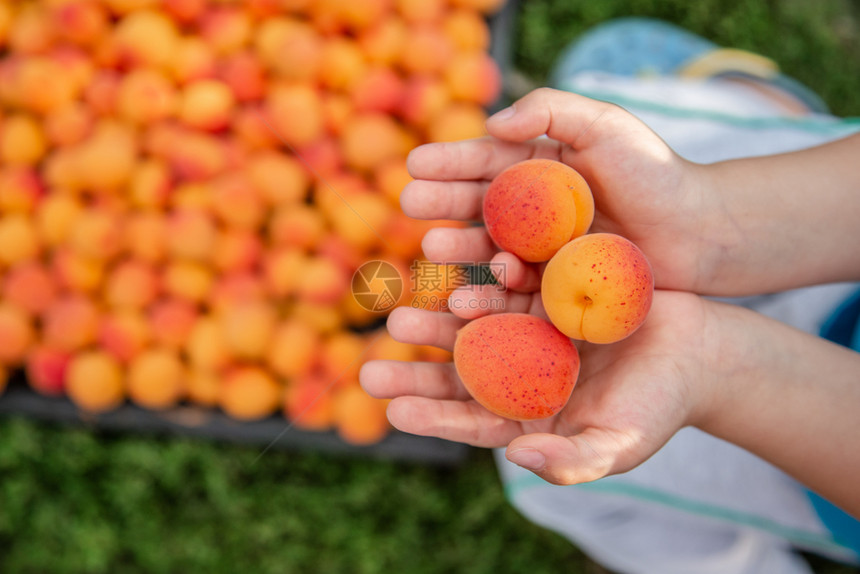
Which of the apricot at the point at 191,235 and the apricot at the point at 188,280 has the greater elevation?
the apricot at the point at 191,235

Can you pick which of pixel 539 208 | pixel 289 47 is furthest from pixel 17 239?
pixel 539 208

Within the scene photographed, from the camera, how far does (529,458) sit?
2.18 feet

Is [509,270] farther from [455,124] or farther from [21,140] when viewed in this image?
[21,140]

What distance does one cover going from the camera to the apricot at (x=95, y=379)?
49.8 inches

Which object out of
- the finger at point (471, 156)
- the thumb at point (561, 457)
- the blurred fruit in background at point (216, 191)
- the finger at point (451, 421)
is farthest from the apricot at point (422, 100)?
the thumb at point (561, 457)

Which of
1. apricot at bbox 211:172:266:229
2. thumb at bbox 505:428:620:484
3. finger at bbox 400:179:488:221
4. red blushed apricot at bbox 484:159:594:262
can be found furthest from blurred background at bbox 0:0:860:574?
thumb at bbox 505:428:620:484

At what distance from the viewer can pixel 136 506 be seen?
1.49 metres

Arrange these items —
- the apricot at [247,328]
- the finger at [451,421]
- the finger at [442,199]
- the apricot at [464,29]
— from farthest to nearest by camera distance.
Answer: the apricot at [464,29] → the apricot at [247,328] → the finger at [442,199] → the finger at [451,421]

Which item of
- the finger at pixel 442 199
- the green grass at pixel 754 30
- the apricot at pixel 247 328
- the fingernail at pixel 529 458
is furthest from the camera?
the green grass at pixel 754 30

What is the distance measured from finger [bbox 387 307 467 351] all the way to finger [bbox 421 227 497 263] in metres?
0.09

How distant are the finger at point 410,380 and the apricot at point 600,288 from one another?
8.6 inches

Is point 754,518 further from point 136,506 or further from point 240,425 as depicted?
point 136,506

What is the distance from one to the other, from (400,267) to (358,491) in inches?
25.7

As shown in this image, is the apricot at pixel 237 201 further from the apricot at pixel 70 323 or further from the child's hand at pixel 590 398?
the child's hand at pixel 590 398
